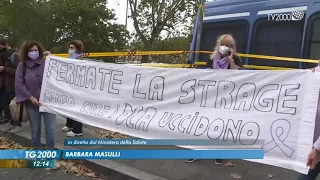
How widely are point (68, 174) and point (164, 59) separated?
13.6m

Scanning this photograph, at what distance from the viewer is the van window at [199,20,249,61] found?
7406 mm

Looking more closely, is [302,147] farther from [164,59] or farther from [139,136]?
[164,59]

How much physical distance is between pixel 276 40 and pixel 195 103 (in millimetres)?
3692

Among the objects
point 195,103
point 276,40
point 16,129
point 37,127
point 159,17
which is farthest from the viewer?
point 159,17

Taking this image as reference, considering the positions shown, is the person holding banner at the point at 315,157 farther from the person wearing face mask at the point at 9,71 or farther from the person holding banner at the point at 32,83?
the person wearing face mask at the point at 9,71

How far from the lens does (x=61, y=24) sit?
3572 cm

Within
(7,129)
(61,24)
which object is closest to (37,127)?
(7,129)

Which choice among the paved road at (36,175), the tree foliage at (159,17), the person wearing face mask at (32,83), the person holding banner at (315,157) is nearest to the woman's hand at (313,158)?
the person holding banner at (315,157)

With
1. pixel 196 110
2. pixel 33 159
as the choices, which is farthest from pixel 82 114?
pixel 33 159

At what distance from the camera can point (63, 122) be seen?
22.7ft

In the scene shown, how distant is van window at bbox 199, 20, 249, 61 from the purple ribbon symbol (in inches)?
176

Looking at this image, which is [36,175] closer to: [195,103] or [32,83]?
[32,83]

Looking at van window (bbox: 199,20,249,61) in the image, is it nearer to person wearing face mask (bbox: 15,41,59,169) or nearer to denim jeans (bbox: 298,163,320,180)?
person wearing face mask (bbox: 15,41,59,169)

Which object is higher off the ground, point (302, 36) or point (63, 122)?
point (302, 36)
